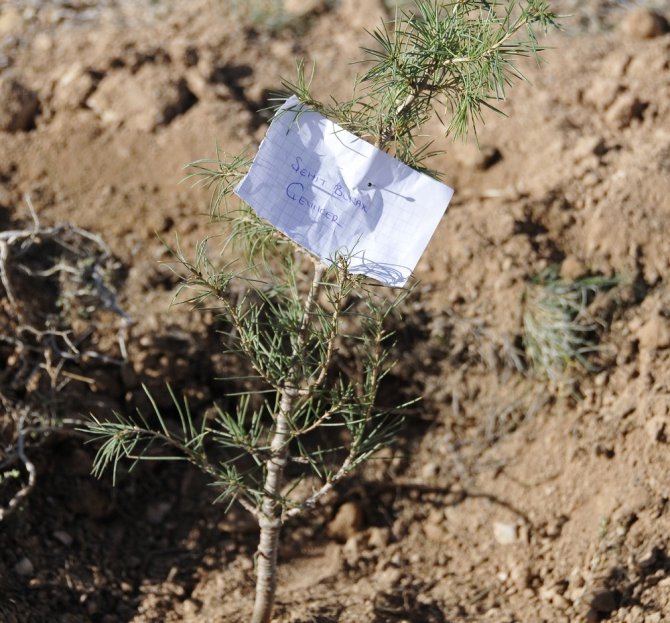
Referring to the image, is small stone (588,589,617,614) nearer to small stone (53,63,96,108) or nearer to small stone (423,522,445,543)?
small stone (423,522,445,543)

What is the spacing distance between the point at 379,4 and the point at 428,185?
213 cm

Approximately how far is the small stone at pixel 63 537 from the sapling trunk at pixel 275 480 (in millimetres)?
596

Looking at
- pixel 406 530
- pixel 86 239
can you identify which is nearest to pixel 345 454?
pixel 406 530

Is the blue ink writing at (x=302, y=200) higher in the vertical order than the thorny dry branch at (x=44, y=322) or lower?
higher

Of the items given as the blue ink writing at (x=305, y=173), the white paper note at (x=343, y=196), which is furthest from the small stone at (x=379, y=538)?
the blue ink writing at (x=305, y=173)

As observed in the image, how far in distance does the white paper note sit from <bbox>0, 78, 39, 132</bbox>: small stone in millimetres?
1755

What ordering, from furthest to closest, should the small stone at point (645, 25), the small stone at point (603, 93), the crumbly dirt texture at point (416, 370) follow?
the small stone at point (645, 25) → the small stone at point (603, 93) → the crumbly dirt texture at point (416, 370)

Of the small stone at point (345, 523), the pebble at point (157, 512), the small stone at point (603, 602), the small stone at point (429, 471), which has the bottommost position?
the pebble at point (157, 512)

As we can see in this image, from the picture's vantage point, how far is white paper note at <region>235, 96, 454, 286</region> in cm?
172

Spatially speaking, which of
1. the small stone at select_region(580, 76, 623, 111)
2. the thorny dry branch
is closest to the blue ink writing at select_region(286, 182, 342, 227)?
the thorny dry branch

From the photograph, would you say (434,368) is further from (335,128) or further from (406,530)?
(335,128)

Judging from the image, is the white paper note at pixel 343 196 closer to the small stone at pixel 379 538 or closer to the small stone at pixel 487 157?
the small stone at pixel 379 538

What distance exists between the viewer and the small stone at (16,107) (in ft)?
10.3

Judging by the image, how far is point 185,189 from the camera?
2.98 meters
